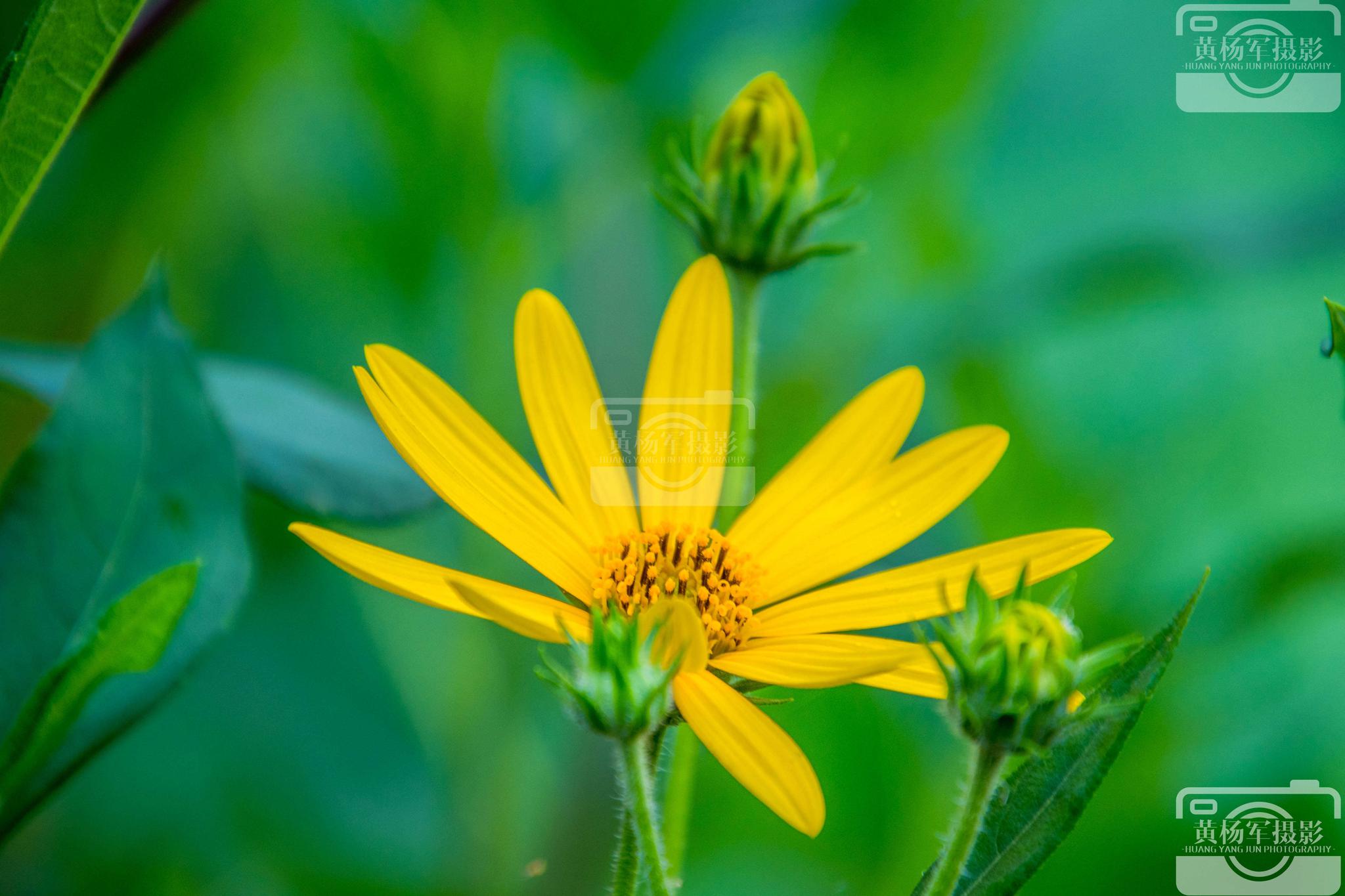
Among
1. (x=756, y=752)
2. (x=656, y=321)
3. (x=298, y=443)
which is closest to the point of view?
(x=756, y=752)

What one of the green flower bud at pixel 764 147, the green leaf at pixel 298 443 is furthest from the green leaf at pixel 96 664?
the green flower bud at pixel 764 147

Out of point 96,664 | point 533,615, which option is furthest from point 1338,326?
point 96,664

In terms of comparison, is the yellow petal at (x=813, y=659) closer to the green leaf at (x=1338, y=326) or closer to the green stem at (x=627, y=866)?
the green stem at (x=627, y=866)

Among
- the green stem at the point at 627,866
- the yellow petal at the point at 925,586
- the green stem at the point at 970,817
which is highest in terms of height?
the yellow petal at the point at 925,586

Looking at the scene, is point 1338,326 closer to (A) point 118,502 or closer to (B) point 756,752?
(B) point 756,752

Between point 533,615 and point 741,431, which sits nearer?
point 533,615

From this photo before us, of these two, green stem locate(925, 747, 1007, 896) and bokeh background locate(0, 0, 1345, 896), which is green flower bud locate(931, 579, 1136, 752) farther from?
bokeh background locate(0, 0, 1345, 896)

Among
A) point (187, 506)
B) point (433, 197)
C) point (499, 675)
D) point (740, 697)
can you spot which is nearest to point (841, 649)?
point (740, 697)
